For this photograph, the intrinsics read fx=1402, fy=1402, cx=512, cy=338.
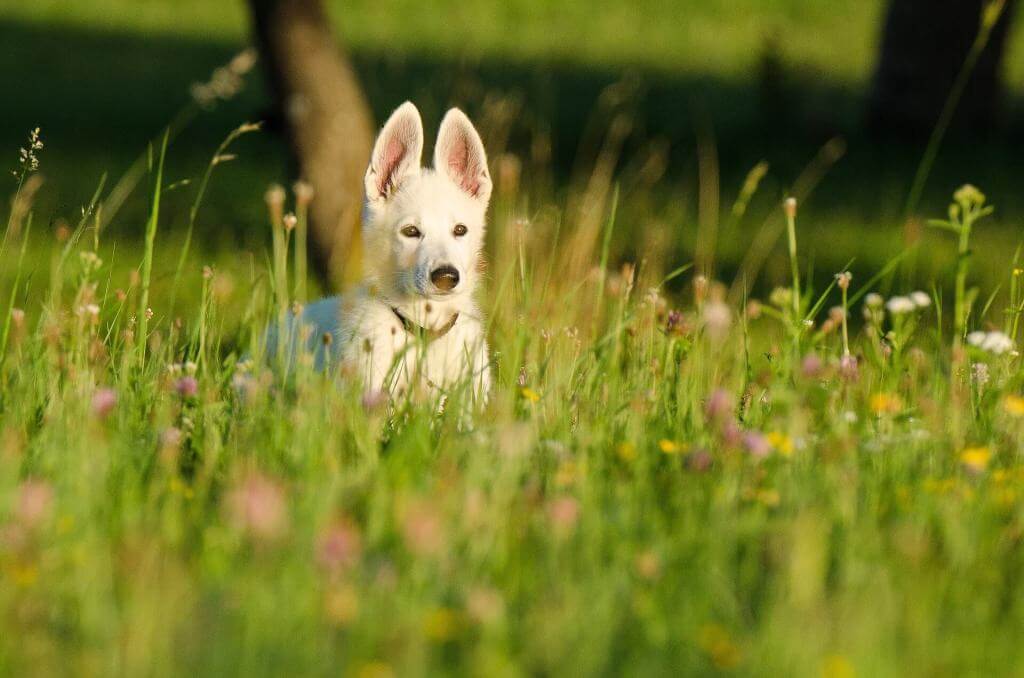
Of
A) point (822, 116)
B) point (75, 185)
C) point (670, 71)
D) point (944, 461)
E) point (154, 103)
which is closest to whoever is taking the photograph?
point (944, 461)

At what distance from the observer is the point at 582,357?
4.26 metres

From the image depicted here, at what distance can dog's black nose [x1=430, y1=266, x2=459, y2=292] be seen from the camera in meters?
4.38

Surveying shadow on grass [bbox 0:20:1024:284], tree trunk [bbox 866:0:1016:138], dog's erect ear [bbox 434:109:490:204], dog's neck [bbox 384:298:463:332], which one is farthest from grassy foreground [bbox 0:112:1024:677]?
tree trunk [bbox 866:0:1016:138]

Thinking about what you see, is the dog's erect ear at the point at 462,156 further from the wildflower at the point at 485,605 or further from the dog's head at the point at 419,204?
the wildflower at the point at 485,605

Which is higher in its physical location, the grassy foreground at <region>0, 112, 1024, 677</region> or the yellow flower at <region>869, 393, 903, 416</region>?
the yellow flower at <region>869, 393, 903, 416</region>

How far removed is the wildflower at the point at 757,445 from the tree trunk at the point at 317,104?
6.33 meters

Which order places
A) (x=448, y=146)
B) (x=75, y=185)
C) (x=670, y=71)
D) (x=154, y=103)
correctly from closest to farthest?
(x=448, y=146)
(x=75, y=185)
(x=154, y=103)
(x=670, y=71)

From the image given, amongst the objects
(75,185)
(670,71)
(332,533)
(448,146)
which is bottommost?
(332,533)

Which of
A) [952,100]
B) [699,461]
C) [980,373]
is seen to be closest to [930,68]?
[952,100]

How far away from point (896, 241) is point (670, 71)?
12.8 meters

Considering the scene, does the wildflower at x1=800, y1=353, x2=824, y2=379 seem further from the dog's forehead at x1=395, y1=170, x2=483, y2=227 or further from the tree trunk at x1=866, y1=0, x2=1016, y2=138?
the tree trunk at x1=866, y1=0, x2=1016, y2=138

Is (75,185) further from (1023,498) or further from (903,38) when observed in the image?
(1023,498)

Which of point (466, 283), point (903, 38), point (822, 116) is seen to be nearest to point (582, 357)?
point (466, 283)

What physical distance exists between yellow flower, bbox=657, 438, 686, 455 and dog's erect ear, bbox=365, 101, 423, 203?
5.08 feet
